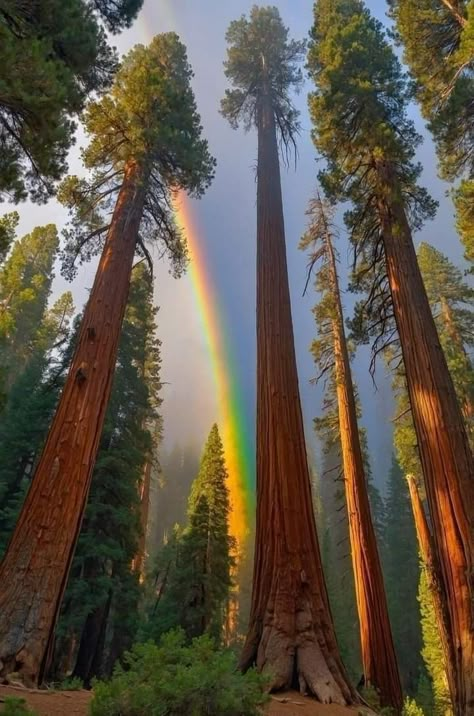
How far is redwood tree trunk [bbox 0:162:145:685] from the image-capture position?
15.5 ft

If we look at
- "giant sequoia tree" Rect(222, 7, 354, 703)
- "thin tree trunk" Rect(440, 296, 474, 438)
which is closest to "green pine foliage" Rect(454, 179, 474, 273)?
"giant sequoia tree" Rect(222, 7, 354, 703)

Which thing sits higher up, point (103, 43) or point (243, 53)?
point (243, 53)

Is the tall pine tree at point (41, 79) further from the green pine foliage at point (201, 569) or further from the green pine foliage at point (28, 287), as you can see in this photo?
the green pine foliage at point (28, 287)

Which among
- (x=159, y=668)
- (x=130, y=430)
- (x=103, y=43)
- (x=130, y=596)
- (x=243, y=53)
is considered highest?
(x=243, y=53)

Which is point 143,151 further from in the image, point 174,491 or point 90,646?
point 174,491

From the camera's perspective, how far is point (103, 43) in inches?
320

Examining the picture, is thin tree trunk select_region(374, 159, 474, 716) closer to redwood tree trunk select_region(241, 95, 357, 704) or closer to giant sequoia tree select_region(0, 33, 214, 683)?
redwood tree trunk select_region(241, 95, 357, 704)

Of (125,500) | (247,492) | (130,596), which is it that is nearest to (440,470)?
(125,500)

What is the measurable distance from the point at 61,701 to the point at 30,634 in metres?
1.25

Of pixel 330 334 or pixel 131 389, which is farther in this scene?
pixel 131 389

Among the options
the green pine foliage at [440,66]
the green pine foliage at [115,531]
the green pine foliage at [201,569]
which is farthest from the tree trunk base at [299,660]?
the green pine foliage at [201,569]

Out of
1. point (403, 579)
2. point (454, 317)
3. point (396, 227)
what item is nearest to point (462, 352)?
point (454, 317)

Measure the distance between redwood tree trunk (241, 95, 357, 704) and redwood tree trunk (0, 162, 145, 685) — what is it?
2243 mm

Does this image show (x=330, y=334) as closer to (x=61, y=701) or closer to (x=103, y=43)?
(x=103, y=43)
